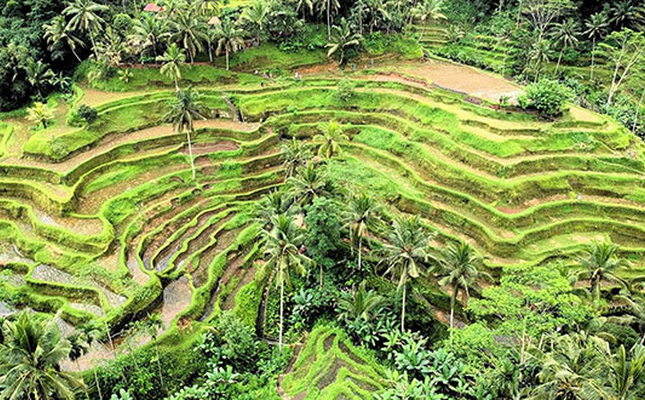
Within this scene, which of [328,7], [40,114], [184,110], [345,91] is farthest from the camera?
[328,7]

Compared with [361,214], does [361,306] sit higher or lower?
lower

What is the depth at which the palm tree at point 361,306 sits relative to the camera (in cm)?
2894

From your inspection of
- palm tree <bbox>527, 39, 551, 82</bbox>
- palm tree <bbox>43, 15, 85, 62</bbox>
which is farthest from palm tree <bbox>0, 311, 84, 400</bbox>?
palm tree <bbox>527, 39, 551, 82</bbox>

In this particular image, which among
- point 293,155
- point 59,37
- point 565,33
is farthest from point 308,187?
point 565,33

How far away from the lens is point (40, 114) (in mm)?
40562

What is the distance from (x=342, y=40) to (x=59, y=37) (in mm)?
28937

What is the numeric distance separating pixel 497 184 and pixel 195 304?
77.7 ft

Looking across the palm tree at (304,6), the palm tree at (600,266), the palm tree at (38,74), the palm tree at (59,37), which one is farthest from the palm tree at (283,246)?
the palm tree at (304,6)

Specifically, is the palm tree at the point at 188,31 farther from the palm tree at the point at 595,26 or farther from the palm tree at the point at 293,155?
the palm tree at the point at 595,26

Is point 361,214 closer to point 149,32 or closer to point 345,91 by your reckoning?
point 345,91

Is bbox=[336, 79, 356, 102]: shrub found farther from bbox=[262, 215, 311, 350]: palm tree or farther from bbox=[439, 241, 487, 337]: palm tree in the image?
bbox=[439, 241, 487, 337]: palm tree

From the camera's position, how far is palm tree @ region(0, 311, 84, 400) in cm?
1856

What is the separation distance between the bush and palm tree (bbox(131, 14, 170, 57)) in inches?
1392

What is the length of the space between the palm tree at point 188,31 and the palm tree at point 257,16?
5.75 m
